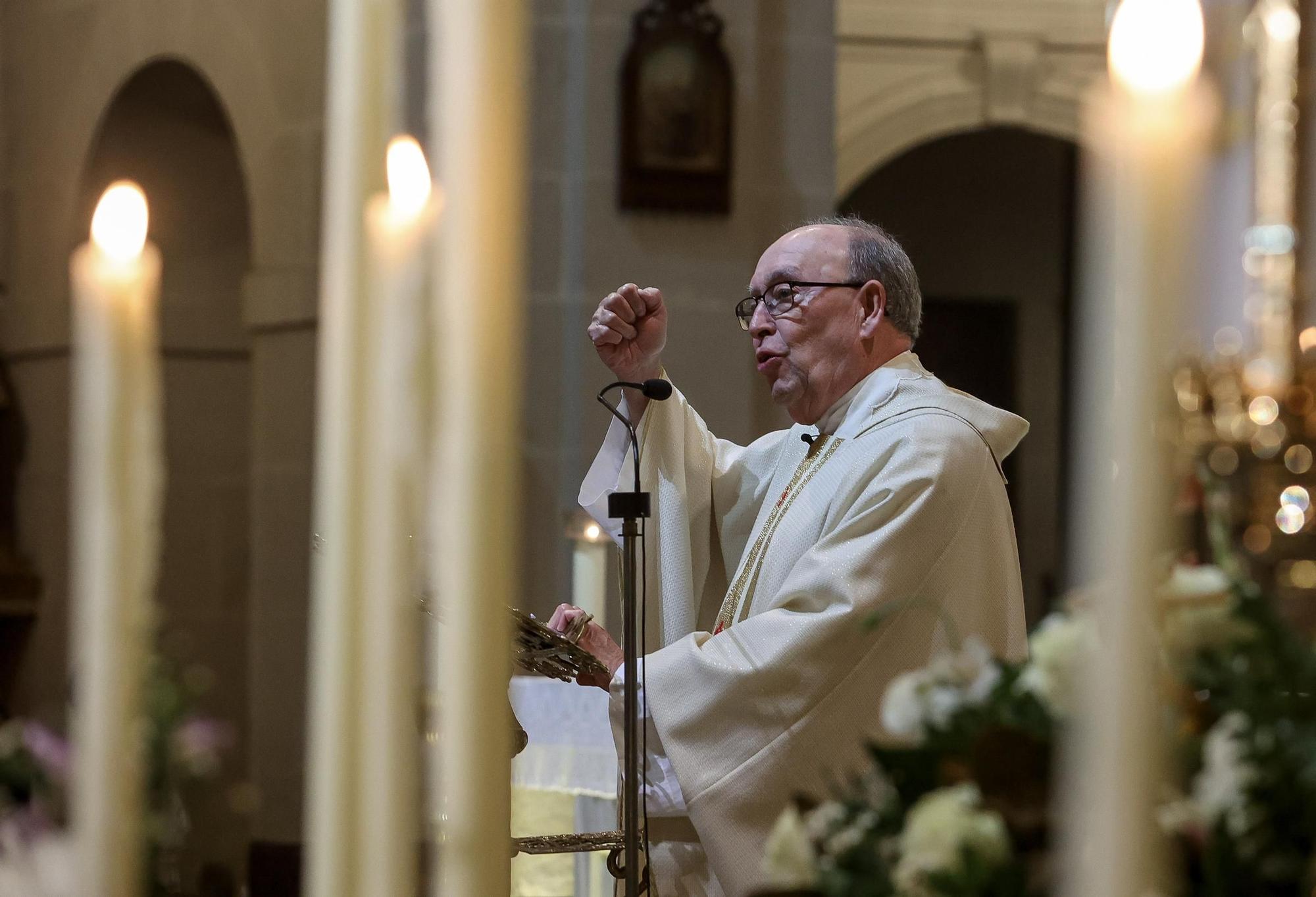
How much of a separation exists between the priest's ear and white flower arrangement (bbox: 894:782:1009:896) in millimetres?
2554

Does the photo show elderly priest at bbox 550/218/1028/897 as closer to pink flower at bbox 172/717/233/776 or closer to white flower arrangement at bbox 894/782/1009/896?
white flower arrangement at bbox 894/782/1009/896

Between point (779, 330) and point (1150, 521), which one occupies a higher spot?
point (779, 330)

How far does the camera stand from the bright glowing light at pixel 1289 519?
5.77m

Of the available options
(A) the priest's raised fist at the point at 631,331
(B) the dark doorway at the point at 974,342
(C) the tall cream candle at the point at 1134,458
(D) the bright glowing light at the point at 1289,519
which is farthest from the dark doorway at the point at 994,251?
(C) the tall cream candle at the point at 1134,458

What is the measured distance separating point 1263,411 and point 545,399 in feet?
9.30

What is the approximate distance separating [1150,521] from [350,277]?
48cm

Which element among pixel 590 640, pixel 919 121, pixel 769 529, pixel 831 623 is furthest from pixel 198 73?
pixel 831 623

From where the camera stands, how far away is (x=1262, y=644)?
113 centimetres

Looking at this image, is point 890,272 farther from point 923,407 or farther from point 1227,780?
point 1227,780

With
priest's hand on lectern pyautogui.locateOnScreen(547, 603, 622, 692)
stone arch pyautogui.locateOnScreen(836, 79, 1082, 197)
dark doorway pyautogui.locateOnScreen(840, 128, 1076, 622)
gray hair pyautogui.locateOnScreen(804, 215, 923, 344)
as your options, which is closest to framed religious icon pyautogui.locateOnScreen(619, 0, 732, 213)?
stone arch pyautogui.locateOnScreen(836, 79, 1082, 197)

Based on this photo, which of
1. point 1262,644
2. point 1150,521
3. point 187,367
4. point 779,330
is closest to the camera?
point 1150,521

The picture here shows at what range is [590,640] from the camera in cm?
314

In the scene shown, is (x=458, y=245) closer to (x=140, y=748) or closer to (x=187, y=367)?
(x=140, y=748)

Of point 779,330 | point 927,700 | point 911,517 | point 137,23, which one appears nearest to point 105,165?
point 137,23
